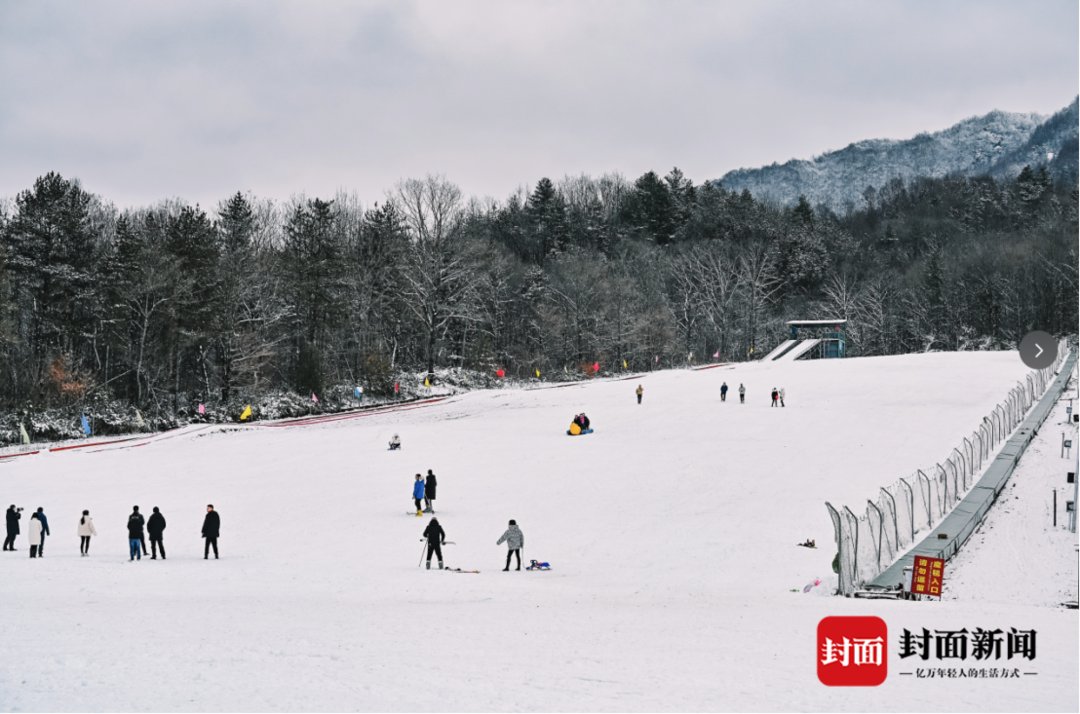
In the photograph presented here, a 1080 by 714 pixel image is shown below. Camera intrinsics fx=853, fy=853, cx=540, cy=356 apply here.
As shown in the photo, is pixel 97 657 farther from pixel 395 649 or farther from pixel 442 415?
pixel 442 415

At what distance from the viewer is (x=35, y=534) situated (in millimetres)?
21312

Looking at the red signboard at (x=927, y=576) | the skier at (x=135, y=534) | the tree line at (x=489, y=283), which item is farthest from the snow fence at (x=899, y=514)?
the tree line at (x=489, y=283)

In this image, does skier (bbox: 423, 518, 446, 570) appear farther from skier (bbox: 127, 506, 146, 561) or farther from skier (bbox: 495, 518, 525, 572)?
skier (bbox: 127, 506, 146, 561)

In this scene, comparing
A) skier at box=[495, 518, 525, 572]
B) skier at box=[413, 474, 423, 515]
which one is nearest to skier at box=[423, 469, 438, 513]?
skier at box=[413, 474, 423, 515]

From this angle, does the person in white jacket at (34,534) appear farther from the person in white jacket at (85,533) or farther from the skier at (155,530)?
the skier at (155,530)

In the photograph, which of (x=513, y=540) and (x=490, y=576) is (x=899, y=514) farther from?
(x=490, y=576)

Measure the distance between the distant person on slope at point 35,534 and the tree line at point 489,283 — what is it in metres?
30.9

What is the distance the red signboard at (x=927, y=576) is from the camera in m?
16.9

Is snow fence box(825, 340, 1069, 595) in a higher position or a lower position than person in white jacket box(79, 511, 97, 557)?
higher

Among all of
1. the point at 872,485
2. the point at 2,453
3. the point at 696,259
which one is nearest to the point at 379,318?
the point at 2,453

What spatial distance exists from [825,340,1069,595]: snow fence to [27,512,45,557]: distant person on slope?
744 inches

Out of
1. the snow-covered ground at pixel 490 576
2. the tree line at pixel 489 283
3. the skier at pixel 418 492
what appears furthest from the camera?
the tree line at pixel 489 283

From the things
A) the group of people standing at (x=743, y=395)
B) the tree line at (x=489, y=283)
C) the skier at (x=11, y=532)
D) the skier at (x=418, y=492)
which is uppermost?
the tree line at (x=489, y=283)

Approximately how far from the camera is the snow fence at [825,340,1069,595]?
697 inches
